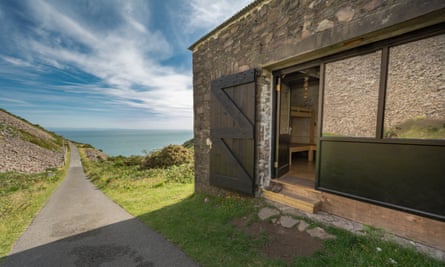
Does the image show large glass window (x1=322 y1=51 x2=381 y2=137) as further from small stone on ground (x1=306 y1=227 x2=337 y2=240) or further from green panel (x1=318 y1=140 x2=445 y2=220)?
small stone on ground (x1=306 y1=227 x2=337 y2=240)

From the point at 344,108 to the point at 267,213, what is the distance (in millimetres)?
2283

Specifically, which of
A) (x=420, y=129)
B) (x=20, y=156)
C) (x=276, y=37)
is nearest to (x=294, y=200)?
(x=420, y=129)

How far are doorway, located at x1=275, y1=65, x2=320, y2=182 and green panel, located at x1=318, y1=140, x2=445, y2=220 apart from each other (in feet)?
1.88

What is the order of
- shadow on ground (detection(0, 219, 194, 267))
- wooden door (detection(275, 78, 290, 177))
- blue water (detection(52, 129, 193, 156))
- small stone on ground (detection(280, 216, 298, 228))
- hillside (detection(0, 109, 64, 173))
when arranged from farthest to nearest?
blue water (detection(52, 129, 193, 156)) < hillside (detection(0, 109, 64, 173)) < wooden door (detection(275, 78, 290, 177)) < small stone on ground (detection(280, 216, 298, 228)) < shadow on ground (detection(0, 219, 194, 267))

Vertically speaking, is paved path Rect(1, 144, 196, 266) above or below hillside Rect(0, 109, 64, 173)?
above

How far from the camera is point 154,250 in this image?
101 inches

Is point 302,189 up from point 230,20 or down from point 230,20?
down

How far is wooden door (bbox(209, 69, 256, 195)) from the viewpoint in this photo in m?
3.50

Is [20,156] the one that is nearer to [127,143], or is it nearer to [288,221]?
[288,221]

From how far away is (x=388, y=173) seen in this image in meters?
2.25

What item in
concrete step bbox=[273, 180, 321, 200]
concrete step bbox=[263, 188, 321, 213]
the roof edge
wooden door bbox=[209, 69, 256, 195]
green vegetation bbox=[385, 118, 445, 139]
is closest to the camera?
green vegetation bbox=[385, 118, 445, 139]

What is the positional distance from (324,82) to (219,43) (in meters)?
2.61

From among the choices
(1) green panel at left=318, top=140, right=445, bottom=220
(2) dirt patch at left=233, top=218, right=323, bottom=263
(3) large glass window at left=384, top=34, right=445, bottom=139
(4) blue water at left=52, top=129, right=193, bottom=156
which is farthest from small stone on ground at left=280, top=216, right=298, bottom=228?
Result: (4) blue water at left=52, top=129, right=193, bottom=156

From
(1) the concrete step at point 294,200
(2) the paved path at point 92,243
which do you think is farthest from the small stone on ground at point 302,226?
(2) the paved path at point 92,243
